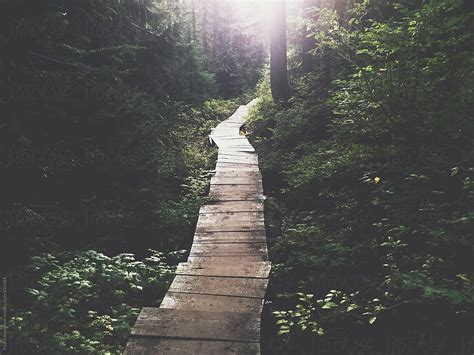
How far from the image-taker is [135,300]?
5.43 meters

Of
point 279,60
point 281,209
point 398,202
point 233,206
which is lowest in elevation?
point 281,209

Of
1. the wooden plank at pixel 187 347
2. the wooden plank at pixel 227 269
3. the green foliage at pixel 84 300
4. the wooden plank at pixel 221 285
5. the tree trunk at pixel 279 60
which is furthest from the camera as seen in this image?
the tree trunk at pixel 279 60

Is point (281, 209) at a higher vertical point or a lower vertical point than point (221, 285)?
higher

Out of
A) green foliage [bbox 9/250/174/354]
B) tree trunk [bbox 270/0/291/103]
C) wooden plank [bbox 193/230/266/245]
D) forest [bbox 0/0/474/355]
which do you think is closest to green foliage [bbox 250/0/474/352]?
forest [bbox 0/0/474/355]

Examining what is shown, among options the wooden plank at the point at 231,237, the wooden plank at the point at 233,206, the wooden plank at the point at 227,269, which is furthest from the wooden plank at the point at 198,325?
the wooden plank at the point at 233,206

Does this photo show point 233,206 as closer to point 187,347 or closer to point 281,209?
point 281,209

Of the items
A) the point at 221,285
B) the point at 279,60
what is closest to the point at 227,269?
the point at 221,285

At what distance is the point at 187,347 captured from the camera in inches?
153

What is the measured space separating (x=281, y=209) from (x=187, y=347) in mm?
4724

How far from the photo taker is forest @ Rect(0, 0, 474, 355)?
429 cm

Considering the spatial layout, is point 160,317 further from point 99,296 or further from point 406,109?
point 406,109

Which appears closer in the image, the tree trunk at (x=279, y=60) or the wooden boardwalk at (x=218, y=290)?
the wooden boardwalk at (x=218, y=290)

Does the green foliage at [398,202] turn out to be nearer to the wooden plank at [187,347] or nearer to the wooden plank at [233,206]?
the wooden plank at [187,347]

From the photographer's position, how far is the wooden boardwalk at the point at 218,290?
157 inches
